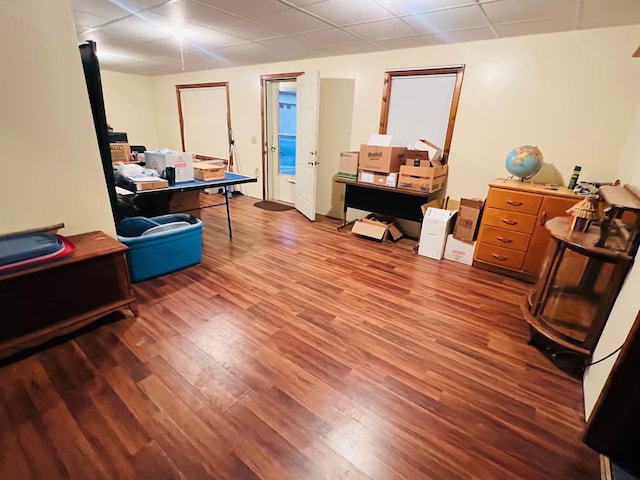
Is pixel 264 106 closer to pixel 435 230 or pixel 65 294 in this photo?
pixel 435 230

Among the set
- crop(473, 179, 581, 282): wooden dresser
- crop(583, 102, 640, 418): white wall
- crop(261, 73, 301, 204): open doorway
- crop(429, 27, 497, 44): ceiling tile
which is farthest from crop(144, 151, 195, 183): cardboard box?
crop(583, 102, 640, 418): white wall

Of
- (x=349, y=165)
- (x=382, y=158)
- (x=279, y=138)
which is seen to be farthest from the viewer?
(x=279, y=138)

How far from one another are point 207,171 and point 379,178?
2022 mm

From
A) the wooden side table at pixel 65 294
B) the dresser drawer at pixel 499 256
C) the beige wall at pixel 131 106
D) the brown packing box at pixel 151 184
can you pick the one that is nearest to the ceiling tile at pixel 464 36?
the dresser drawer at pixel 499 256

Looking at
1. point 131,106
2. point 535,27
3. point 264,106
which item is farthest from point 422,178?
point 131,106

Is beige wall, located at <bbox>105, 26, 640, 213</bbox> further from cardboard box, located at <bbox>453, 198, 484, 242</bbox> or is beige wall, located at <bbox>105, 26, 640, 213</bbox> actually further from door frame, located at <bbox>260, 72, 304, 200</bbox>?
door frame, located at <bbox>260, 72, 304, 200</bbox>

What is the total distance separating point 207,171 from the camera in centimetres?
324

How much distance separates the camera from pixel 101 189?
2.22 metres

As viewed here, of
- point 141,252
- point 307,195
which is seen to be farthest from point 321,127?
point 141,252

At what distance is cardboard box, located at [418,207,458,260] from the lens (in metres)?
3.40

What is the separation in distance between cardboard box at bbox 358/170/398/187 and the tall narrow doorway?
1794 mm

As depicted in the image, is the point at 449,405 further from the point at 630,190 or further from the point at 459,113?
the point at 459,113

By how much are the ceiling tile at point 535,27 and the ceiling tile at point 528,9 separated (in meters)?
0.12

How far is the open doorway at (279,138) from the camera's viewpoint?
5117 mm
